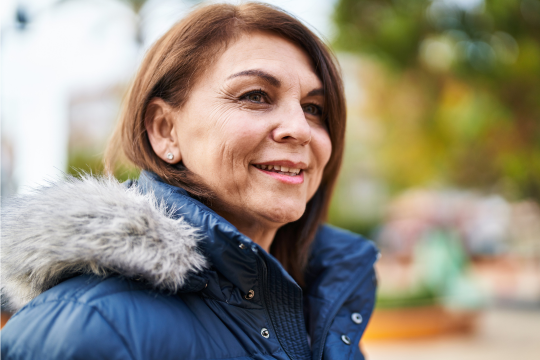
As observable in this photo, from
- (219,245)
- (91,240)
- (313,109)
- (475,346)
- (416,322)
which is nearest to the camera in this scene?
(91,240)

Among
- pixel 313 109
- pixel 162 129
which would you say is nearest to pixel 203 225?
pixel 162 129

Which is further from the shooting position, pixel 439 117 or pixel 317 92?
pixel 439 117

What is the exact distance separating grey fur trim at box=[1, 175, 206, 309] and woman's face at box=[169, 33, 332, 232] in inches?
10.1

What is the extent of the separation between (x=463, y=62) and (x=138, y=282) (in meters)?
6.70

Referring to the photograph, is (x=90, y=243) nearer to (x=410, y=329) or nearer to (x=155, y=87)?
(x=155, y=87)

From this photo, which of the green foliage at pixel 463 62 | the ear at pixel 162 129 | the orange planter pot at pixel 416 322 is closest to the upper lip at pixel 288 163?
the ear at pixel 162 129

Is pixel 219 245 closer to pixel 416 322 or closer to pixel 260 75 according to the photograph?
pixel 260 75

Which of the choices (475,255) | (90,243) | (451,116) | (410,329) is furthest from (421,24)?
(475,255)

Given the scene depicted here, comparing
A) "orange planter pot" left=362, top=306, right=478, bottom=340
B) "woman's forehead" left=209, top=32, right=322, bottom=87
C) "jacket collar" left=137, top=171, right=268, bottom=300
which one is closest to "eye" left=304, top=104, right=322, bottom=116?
"woman's forehead" left=209, top=32, right=322, bottom=87

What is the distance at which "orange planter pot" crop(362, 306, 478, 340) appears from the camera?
21.1 ft

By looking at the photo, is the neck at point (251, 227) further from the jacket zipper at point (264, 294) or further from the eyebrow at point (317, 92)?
the eyebrow at point (317, 92)

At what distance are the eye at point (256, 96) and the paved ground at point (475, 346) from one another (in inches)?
200

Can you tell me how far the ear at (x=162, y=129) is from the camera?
161 centimetres

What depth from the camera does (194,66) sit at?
1.57 m
